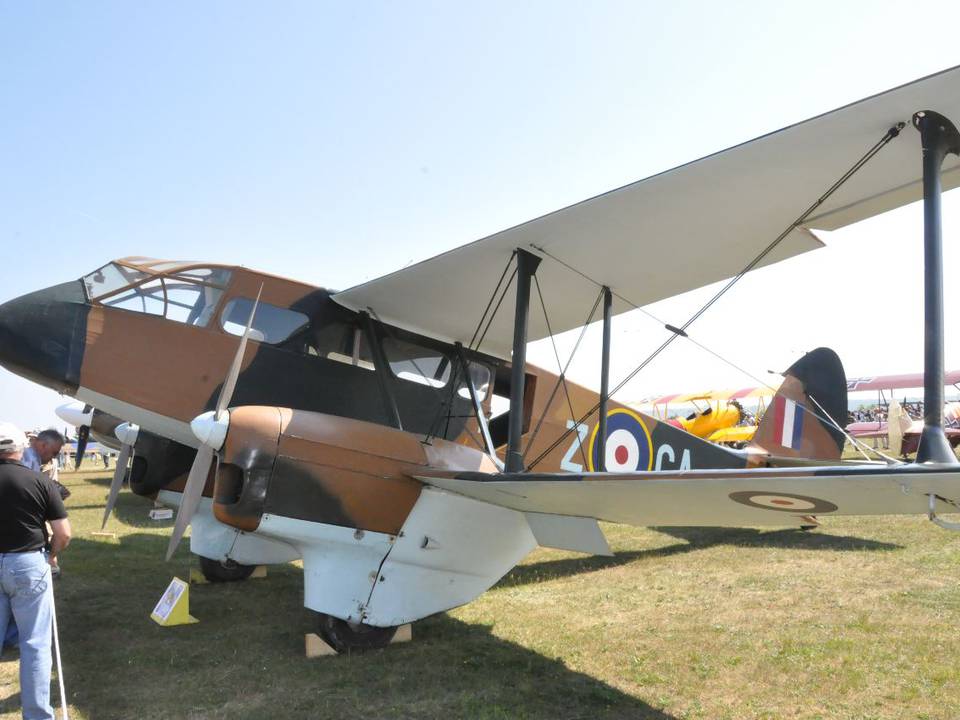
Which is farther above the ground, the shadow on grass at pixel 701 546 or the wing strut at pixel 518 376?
the wing strut at pixel 518 376

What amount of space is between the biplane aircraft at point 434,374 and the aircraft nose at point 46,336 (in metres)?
0.01

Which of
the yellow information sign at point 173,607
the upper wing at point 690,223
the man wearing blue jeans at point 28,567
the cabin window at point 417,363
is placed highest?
the upper wing at point 690,223

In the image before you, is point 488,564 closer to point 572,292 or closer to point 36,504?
point 572,292

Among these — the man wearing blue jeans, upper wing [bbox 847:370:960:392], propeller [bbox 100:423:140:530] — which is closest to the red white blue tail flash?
propeller [bbox 100:423:140:530]

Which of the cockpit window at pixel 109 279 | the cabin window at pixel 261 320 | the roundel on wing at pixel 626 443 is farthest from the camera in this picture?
the roundel on wing at pixel 626 443

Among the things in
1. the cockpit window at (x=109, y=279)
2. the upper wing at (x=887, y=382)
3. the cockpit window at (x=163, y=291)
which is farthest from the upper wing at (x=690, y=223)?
the upper wing at (x=887, y=382)

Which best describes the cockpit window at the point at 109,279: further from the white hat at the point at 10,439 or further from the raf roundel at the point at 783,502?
the raf roundel at the point at 783,502

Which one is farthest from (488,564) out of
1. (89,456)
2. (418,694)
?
(89,456)

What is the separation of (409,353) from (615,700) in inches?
140

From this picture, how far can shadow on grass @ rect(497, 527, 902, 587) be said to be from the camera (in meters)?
7.57

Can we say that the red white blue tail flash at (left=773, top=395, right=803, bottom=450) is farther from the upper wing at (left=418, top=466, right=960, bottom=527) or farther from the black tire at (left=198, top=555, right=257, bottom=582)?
the black tire at (left=198, top=555, right=257, bottom=582)

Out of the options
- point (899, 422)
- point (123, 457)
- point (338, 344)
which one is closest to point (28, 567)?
point (338, 344)

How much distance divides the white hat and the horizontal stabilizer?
3.35 m

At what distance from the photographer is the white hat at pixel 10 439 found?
3.40 metres
